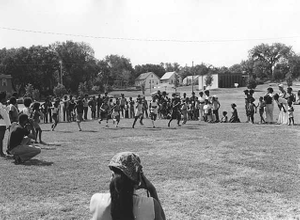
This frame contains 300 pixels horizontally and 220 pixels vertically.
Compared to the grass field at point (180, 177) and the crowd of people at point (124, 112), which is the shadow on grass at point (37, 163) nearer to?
the grass field at point (180, 177)

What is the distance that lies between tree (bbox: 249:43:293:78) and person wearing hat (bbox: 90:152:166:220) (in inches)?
4377

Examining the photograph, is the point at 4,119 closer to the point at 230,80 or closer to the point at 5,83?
the point at 5,83

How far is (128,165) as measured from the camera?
8.71ft

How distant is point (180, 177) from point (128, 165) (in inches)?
210

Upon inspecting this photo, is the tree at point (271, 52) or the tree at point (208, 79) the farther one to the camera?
the tree at point (271, 52)

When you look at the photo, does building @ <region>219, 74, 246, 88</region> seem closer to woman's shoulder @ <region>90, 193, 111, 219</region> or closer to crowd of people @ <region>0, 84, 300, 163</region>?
crowd of people @ <region>0, 84, 300, 163</region>

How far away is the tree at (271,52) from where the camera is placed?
353ft

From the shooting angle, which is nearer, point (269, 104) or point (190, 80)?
point (269, 104)

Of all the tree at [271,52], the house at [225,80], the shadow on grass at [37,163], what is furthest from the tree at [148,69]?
the shadow on grass at [37,163]

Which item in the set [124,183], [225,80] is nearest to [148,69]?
[225,80]

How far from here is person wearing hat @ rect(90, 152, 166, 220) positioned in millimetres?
2654

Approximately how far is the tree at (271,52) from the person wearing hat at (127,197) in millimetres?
111184

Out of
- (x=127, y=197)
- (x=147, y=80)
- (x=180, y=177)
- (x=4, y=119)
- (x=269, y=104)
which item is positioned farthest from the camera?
(x=147, y=80)

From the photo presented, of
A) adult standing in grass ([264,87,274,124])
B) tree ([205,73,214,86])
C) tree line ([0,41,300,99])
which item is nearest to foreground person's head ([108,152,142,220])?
adult standing in grass ([264,87,274,124])
